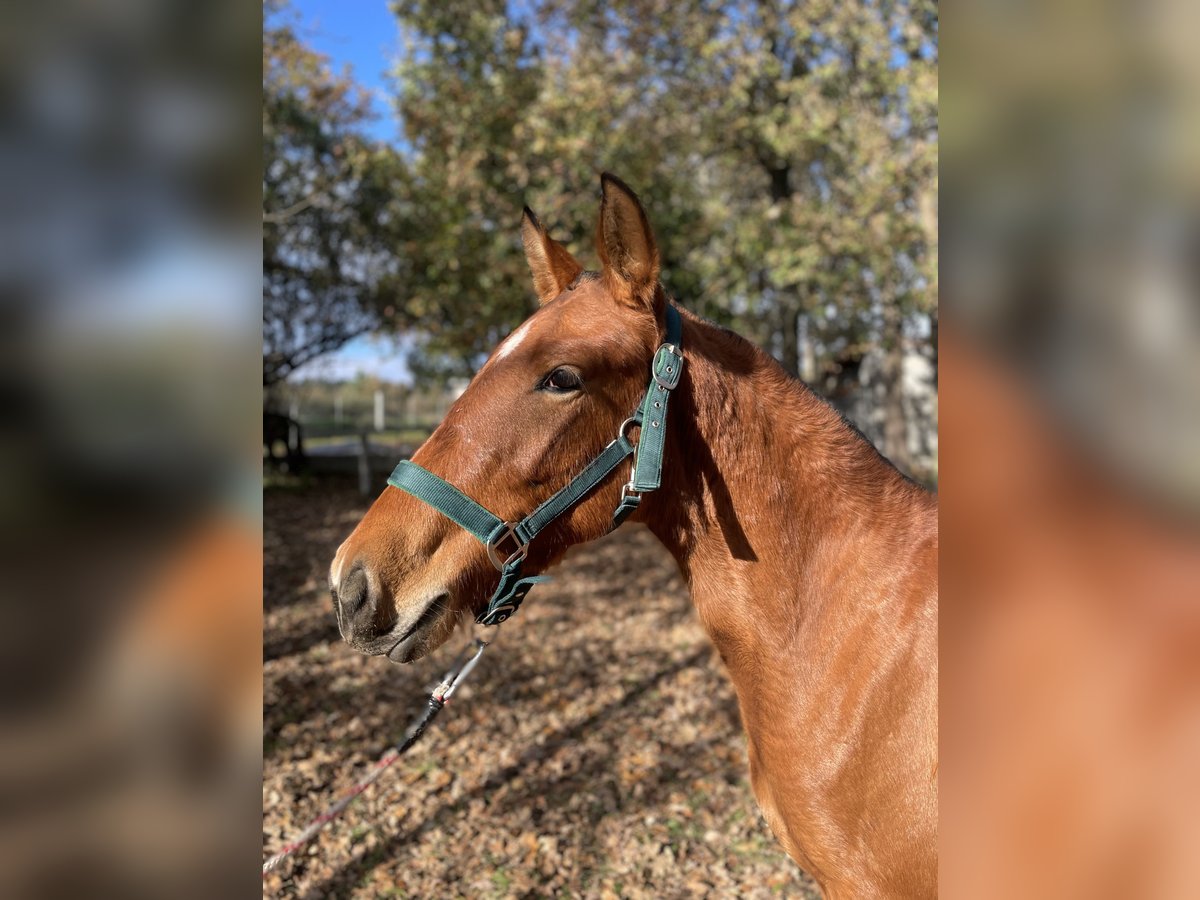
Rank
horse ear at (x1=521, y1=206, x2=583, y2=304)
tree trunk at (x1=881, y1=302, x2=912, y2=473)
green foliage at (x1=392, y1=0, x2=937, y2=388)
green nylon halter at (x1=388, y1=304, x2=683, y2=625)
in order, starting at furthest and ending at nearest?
tree trunk at (x1=881, y1=302, x2=912, y2=473), green foliage at (x1=392, y1=0, x2=937, y2=388), horse ear at (x1=521, y1=206, x2=583, y2=304), green nylon halter at (x1=388, y1=304, x2=683, y2=625)

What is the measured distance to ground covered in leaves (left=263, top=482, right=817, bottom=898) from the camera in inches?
154

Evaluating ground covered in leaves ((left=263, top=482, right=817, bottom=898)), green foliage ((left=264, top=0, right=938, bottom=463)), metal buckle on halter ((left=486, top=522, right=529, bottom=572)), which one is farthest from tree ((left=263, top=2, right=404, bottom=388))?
metal buckle on halter ((left=486, top=522, right=529, bottom=572))

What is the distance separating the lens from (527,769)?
4.96 meters

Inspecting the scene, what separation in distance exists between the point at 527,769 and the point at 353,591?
3.74m

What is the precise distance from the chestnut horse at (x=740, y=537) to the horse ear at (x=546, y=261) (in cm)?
22

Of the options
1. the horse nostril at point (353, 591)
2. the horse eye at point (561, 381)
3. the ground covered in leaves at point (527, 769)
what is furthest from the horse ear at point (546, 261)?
the ground covered in leaves at point (527, 769)

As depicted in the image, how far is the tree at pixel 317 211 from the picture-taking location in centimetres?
966
